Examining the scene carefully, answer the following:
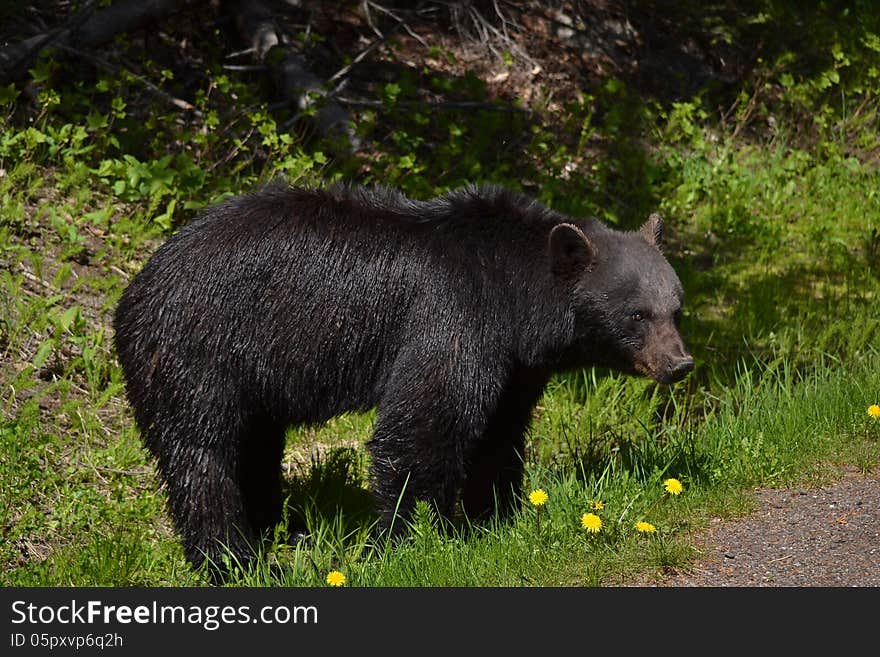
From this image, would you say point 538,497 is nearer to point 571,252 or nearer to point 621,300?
point 621,300

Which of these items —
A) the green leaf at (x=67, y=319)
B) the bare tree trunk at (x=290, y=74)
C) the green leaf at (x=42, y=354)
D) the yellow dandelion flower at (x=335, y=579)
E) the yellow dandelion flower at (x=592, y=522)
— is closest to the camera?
the yellow dandelion flower at (x=335, y=579)

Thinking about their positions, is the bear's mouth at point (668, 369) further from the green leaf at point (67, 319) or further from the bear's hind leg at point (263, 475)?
the green leaf at point (67, 319)

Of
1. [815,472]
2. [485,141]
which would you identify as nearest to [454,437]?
[815,472]

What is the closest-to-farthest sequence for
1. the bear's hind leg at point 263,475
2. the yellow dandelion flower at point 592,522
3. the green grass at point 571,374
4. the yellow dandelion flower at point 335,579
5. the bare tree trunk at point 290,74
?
the yellow dandelion flower at point 335,579, the yellow dandelion flower at point 592,522, the green grass at point 571,374, the bear's hind leg at point 263,475, the bare tree trunk at point 290,74

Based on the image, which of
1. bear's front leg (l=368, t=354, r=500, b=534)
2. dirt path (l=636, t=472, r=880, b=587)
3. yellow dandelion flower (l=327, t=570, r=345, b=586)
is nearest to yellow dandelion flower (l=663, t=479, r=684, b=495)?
dirt path (l=636, t=472, r=880, b=587)

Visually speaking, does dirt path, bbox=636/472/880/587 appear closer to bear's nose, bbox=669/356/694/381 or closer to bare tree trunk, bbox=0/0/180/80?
bear's nose, bbox=669/356/694/381

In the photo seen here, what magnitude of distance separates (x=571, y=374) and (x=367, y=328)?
2628 mm

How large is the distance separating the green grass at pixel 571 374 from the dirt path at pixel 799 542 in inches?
4.9

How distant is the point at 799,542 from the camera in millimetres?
5586

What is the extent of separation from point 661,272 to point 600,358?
529mm

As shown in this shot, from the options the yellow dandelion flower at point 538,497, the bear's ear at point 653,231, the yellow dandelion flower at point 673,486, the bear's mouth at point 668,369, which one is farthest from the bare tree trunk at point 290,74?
the yellow dandelion flower at point 673,486

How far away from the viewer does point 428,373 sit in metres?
5.83

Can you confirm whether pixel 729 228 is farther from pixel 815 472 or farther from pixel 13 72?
pixel 13 72

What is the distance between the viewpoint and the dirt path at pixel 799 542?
206 inches
